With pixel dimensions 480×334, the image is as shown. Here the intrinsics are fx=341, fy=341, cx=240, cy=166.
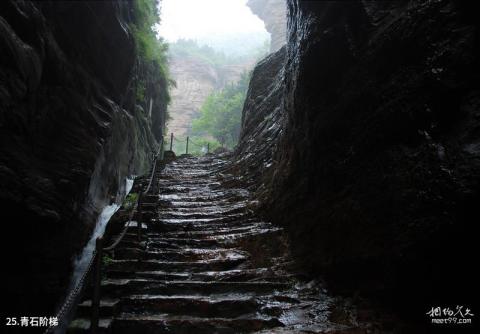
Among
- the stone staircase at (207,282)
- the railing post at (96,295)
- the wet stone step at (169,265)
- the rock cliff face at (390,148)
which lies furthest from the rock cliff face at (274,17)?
the railing post at (96,295)

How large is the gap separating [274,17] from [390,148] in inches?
1747

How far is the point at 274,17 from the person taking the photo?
43.9 meters

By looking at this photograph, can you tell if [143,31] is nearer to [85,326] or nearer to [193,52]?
[85,326]

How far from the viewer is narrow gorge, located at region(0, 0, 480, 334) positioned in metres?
3.22

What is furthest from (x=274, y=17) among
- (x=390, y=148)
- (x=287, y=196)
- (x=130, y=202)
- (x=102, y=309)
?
(x=102, y=309)

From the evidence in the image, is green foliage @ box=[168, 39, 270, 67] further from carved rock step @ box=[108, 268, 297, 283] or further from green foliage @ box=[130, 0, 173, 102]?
carved rock step @ box=[108, 268, 297, 283]

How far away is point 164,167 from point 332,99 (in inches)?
367

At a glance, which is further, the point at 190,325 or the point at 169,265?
the point at 169,265

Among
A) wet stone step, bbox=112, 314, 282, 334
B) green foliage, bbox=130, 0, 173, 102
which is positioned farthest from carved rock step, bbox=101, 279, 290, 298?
green foliage, bbox=130, 0, 173, 102

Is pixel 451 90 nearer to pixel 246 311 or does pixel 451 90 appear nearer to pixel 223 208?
pixel 246 311

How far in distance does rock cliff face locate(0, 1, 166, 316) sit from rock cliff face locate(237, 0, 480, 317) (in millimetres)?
4827

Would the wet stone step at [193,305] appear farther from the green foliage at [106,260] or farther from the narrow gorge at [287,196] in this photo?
the green foliage at [106,260]

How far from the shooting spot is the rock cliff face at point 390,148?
305 cm

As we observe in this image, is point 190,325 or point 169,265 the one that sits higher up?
point 169,265
